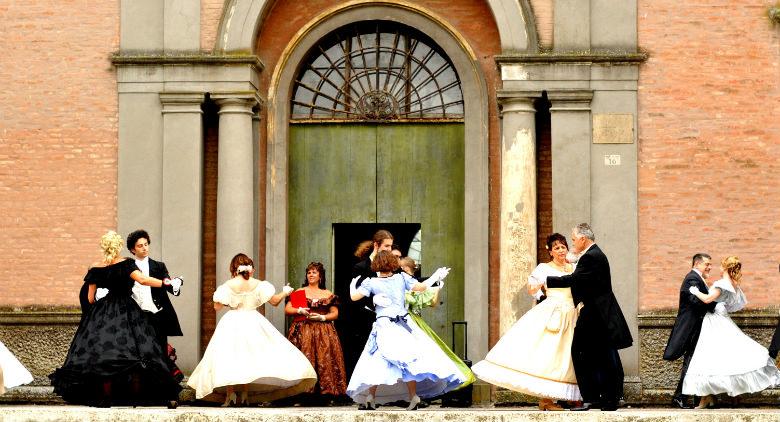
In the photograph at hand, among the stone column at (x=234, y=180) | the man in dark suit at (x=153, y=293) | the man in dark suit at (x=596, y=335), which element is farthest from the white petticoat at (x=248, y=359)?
the man in dark suit at (x=596, y=335)

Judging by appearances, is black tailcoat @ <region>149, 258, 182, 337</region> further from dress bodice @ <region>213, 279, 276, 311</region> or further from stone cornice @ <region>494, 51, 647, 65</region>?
stone cornice @ <region>494, 51, 647, 65</region>

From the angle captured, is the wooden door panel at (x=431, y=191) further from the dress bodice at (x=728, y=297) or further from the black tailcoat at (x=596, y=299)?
the black tailcoat at (x=596, y=299)

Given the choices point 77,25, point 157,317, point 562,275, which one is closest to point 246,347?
point 157,317

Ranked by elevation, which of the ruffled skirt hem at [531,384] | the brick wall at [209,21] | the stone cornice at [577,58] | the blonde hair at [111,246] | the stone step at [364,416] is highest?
the brick wall at [209,21]

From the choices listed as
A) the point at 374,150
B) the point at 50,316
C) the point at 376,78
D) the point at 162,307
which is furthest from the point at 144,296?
the point at 376,78

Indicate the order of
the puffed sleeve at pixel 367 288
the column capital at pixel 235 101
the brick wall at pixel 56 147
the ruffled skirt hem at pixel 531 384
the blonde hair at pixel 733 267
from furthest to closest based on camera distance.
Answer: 1. the brick wall at pixel 56 147
2. the column capital at pixel 235 101
3. the blonde hair at pixel 733 267
4. the puffed sleeve at pixel 367 288
5. the ruffled skirt hem at pixel 531 384

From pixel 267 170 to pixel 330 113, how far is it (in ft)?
3.61

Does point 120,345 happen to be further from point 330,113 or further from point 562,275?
point 330,113

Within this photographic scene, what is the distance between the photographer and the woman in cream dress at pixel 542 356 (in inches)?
610

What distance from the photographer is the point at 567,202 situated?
19312mm

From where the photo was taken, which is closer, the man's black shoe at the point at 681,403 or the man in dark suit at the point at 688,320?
the man in dark suit at the point at 688,320

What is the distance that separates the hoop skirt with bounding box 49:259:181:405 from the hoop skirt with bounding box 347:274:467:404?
188 centimetres

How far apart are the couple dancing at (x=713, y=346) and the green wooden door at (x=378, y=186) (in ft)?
11.2

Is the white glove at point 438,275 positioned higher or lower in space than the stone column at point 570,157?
lower
